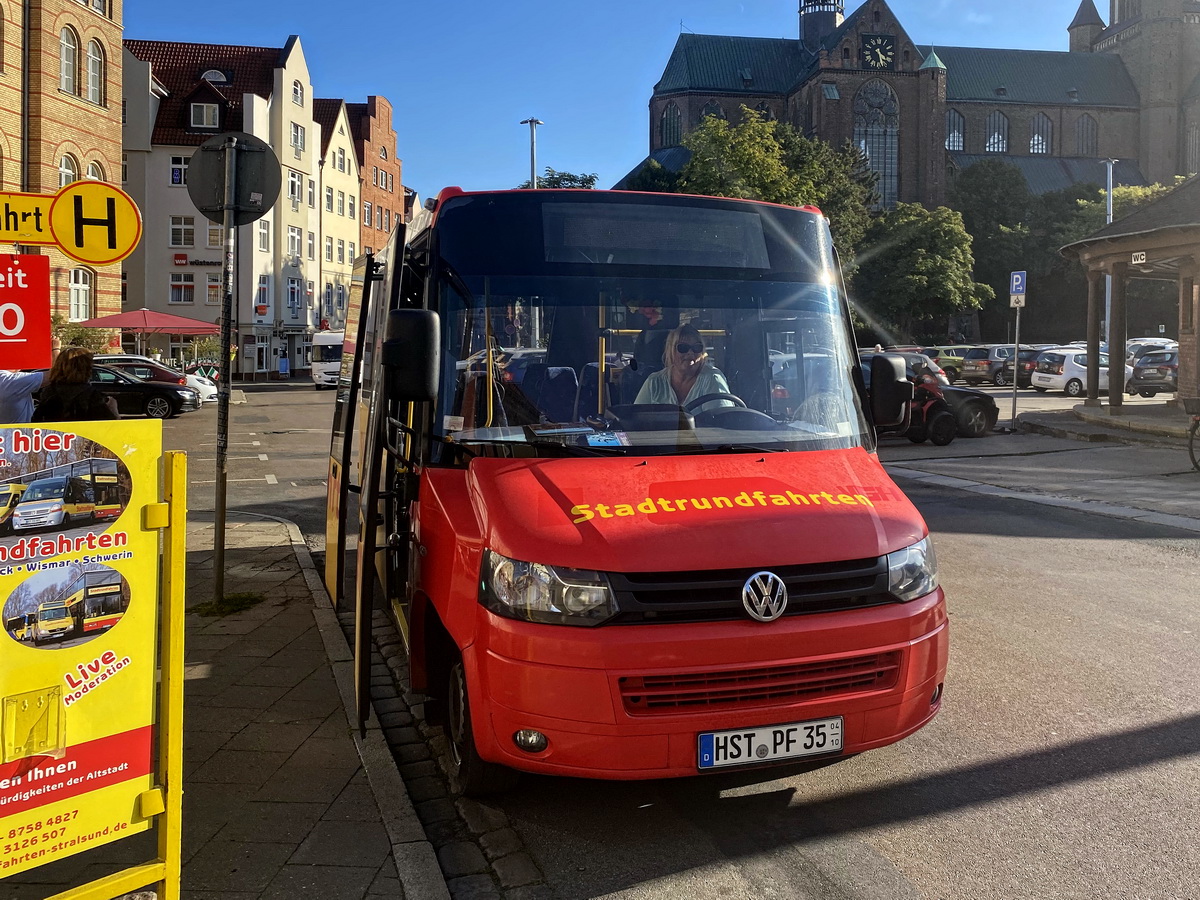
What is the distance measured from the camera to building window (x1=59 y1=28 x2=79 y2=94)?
110 feet

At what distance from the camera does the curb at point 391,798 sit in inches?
141

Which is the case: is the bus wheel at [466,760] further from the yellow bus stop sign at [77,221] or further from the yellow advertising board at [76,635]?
the yellow bus stop sign at [77,221]

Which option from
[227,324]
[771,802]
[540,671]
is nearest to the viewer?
[540,671]

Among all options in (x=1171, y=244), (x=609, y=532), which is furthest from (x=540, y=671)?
(x=1171, y=244)

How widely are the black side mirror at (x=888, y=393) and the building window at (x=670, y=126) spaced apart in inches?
3546

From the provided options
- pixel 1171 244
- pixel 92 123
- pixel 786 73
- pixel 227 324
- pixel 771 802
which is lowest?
pixel 771 802

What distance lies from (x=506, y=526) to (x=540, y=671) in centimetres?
53

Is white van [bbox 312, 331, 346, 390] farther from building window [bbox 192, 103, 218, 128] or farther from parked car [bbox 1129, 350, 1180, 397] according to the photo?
parked car [bbox 1129, 350, 1180, 397]

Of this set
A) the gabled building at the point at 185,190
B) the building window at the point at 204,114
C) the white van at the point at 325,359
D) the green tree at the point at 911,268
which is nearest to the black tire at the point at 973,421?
the white van at the point at 325,359

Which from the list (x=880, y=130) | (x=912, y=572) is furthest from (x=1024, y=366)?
(x=880, y=130)

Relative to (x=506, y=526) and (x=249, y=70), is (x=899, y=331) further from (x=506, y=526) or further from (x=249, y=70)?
(x=506, y=526)

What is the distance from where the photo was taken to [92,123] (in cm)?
3541

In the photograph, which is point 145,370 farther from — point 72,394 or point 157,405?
point 72,394

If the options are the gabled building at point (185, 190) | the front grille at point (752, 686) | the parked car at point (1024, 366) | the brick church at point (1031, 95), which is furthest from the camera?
the brick church at point (1031, 95)
